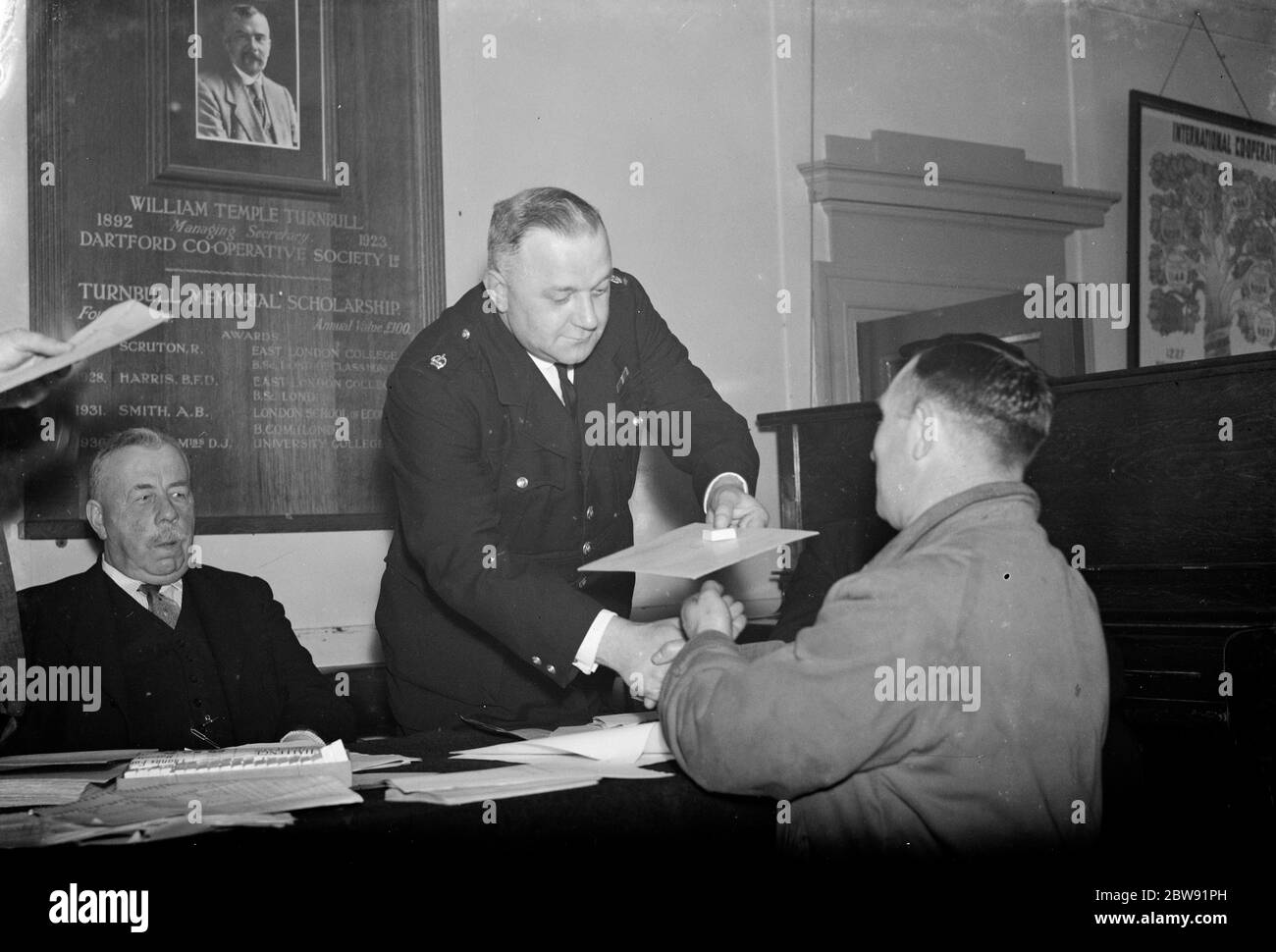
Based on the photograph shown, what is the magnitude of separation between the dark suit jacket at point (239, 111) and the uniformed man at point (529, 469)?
1.61 m

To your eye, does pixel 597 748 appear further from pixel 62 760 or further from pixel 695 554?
pixel 62 760

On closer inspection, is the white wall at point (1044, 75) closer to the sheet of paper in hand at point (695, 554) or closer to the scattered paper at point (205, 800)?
the sheet of paper in hand at point (695, 554)

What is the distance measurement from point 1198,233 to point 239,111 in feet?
15.2

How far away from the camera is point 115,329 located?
1654 mm

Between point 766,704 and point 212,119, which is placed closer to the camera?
point 766,704

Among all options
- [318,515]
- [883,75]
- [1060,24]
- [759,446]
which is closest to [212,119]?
[318,515]

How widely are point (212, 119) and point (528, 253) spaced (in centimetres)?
195

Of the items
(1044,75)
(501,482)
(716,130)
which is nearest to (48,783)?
(501,482)

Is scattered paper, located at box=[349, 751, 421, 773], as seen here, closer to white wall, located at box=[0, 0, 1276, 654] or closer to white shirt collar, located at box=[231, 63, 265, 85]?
white wall, located at box=[0, 0, 1276, 654]

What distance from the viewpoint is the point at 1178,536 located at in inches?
125

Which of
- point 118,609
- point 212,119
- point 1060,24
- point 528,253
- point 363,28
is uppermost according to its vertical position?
point 1060,24

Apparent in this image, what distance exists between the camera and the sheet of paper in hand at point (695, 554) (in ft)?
5.91
